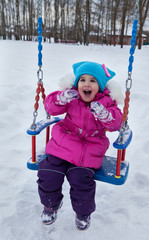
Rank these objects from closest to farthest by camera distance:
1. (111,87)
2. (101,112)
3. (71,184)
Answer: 1. (101,112)
2. (71,184)
3. (111,87)

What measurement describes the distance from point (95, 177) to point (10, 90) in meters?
3.54

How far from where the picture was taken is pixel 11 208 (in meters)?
2.09

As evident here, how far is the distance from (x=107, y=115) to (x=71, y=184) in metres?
0.63

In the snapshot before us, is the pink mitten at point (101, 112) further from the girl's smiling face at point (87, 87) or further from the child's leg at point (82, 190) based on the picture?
the child's leg at point (82, 190)

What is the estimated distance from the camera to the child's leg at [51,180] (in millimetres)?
1818

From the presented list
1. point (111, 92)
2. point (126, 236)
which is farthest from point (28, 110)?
point (126, 236)

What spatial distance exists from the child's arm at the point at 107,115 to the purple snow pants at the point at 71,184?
398 mm

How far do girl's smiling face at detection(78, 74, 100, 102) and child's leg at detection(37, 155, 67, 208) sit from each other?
576 millimetres

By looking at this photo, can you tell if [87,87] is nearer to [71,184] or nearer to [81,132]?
[81,132]

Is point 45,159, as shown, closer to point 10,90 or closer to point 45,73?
point 10,90

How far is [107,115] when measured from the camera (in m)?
1.74

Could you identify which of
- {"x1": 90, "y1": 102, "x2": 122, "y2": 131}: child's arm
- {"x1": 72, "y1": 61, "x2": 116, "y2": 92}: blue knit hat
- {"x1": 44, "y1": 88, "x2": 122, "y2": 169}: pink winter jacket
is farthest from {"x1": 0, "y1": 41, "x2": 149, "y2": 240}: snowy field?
{"x1": 72, "y1": 61, "x2": 116, "y2": 92}: blue knit hat

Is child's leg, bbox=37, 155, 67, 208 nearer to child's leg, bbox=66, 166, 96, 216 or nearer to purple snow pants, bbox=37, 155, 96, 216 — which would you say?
purple snow pants, bbox=37, 155, 96, 216

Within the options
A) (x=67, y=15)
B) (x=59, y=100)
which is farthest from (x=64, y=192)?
(x=67, y=15)
